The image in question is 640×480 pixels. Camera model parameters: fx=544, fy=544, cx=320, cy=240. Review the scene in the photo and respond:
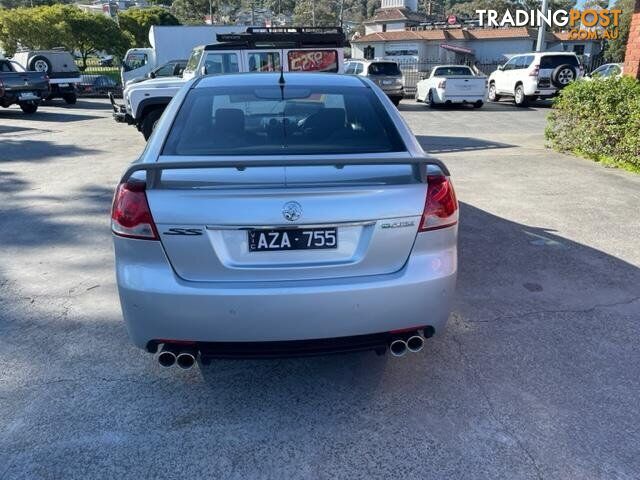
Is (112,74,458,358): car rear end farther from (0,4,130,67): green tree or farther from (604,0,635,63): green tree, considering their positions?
(604,0,635,63): green tree

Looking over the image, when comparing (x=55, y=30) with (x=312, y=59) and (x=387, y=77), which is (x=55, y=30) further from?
(x=312, y=59)

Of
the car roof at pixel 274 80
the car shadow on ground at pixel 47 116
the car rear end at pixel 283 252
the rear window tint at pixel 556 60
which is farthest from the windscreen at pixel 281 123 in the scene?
the rear window tint at pixel 556 60

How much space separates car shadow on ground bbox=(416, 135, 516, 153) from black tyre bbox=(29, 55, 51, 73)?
1689cm

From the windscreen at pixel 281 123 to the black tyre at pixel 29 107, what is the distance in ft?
58.5

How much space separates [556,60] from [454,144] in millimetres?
10858

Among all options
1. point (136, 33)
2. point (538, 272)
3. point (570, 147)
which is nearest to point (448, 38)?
point (136, 33)

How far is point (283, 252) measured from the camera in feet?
8.36

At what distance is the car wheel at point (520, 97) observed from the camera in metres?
21.1

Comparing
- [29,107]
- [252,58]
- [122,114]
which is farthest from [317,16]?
[252,58]

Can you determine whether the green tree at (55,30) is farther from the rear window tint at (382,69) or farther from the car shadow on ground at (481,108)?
the car shadow on ground at (481,108)

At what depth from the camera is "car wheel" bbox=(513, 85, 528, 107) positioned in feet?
69.2

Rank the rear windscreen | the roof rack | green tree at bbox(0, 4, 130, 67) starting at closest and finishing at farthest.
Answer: the roof rack
the rear windscreen
green tree at bbox(0, 4, 130, 67)

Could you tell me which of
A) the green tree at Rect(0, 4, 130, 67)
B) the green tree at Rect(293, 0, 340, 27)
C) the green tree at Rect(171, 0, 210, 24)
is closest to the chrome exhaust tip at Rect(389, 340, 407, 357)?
the green tree at Rect(0, 4, 130, 67)

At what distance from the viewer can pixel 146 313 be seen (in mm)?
2572
